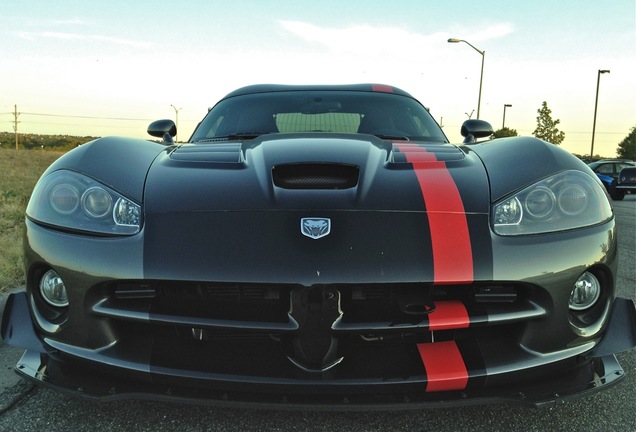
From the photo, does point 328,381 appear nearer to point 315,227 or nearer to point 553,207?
point 315,227

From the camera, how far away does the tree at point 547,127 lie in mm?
51125

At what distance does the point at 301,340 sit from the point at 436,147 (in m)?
1.25

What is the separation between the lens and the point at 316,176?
1922 millimetres

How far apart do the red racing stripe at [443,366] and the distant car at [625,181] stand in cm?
1834

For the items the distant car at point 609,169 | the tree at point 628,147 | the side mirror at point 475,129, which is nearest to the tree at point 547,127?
the tree at point 628,147

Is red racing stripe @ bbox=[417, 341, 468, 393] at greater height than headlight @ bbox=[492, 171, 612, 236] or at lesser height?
lesser

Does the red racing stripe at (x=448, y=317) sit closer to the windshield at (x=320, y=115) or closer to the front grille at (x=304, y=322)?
the front grille at (x=304, y=322)

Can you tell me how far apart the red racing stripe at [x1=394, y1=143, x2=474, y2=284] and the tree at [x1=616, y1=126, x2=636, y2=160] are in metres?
77.0

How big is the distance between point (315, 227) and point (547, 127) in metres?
55.3

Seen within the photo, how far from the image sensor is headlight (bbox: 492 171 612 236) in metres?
1.77

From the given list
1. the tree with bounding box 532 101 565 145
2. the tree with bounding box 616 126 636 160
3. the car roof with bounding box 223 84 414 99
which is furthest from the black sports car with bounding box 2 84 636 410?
the tree with bounding box 616 126 636 160

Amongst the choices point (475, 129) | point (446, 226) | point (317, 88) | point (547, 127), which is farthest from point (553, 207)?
point (547, 127)

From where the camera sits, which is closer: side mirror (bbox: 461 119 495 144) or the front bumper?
the front bumper

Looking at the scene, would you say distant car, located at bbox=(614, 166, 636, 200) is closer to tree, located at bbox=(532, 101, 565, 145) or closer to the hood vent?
the hood vent
